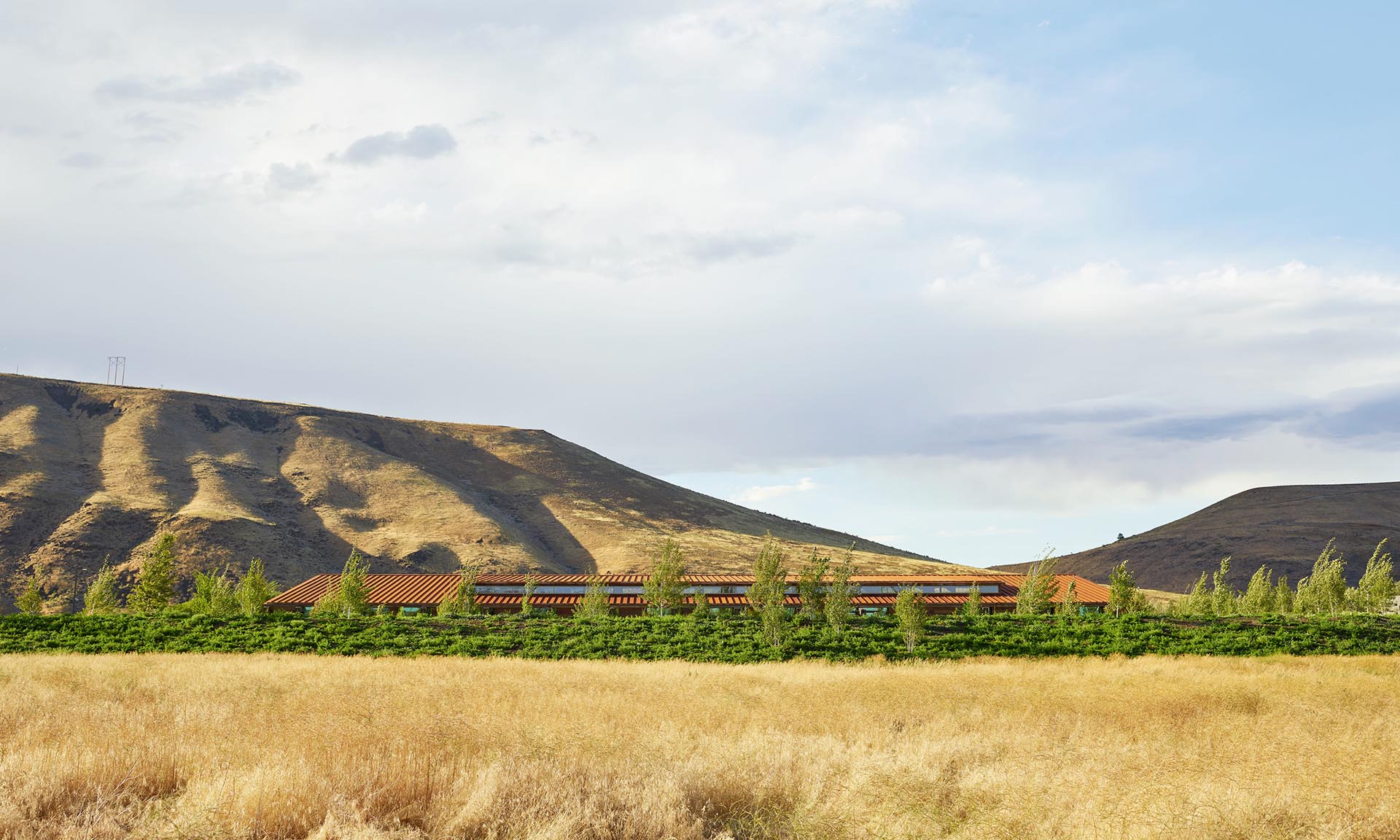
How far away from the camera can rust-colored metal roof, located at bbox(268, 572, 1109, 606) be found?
4916cm

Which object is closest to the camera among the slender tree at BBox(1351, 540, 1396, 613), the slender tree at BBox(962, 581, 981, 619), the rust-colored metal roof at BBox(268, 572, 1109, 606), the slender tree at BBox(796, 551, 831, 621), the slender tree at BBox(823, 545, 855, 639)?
the slender tree at BBox(823, 545, 855, 639)

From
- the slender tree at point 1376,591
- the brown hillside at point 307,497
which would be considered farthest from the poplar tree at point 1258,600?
the brown hillside at point 307,497

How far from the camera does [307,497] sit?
98938 millimetres

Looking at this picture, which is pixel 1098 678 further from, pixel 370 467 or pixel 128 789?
pixel 370 467

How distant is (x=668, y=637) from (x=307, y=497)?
269 feet

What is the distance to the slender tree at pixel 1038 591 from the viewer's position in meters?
39.4

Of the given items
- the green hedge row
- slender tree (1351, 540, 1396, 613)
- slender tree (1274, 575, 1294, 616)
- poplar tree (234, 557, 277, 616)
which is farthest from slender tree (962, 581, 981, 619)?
poplar tree (234, 557, 277, 616)

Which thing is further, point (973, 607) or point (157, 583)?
point (157, 583)

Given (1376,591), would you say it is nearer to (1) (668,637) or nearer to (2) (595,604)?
(1) (668,637)

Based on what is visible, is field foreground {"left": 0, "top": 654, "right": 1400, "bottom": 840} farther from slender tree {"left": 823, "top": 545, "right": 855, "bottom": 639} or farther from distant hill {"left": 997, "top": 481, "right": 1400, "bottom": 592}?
distant hill {"left": 997, "top": 481, "right": 1400, "bottom": 592}

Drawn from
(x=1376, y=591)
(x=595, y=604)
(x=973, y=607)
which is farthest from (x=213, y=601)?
(x=1376, y=591)

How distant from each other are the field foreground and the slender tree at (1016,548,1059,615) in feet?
78.0

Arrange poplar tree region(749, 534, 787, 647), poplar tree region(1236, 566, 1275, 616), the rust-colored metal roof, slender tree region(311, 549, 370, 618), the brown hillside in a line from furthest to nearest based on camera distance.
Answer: the brown hillside
the rust-colored metal roof
poplar tree region(1236, 566, 1275, 616)
slender tree region(311, 549, 370, 618)
poplar tree region(749, 534, 787, 647)

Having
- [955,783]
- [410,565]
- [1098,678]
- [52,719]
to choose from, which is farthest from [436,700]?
[410,565]
